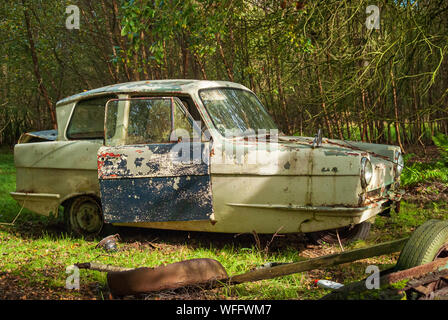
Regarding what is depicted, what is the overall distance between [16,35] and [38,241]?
31.7 ft

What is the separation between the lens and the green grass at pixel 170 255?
3449 mm

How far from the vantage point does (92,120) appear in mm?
5180

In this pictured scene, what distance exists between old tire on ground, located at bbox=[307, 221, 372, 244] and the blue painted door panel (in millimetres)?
1151

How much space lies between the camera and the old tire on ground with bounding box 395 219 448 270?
9.12 ft

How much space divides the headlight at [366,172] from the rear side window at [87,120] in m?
2.99

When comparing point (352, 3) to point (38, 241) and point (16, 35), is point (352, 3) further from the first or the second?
point (16, 35)

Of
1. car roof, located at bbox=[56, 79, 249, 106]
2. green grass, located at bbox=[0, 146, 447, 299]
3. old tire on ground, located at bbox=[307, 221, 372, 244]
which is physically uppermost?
car roof, located at bbox=[56, 79, 249, 106]

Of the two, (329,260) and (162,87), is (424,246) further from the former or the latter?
(162,87)

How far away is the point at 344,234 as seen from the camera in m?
4.61

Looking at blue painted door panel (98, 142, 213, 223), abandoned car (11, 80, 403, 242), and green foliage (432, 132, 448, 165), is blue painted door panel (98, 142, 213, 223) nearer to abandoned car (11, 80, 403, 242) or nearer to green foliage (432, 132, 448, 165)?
abandoned car (11, 80, 403, 242)

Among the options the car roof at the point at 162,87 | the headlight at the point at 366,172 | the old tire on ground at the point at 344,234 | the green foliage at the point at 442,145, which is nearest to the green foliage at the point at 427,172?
the green foliage at the point at 442,145

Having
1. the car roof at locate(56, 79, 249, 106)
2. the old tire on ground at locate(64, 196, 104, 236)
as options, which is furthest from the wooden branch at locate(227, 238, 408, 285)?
the old tire on ground at locate(64, 196, 104, 236)

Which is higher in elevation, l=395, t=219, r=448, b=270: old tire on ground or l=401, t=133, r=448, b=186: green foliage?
l=401, t=133, r=448, b=186: green foliage
